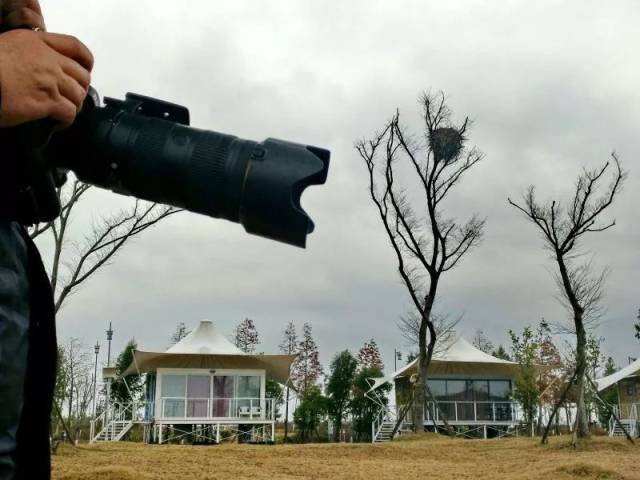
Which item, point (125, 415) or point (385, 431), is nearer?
point (385, 431)

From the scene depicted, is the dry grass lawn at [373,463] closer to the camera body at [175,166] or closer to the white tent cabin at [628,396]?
the camera body at [175,166]

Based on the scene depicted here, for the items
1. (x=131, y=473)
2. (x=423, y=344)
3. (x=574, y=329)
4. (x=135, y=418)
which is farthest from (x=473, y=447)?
(x=135, y=418)

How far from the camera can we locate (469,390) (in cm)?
2956

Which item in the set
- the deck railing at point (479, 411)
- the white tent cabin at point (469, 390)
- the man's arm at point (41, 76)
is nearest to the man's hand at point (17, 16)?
the man's arm at point (41, 76)

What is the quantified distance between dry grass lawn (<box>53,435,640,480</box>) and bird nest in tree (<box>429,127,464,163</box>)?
8.73 m

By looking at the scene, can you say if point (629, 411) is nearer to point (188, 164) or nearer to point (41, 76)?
point (188, 164)

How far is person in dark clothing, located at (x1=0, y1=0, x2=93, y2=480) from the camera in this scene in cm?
107

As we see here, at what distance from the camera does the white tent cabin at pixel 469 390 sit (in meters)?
28.4

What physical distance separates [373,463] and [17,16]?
10.9 metres

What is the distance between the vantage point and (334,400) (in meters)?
30.6

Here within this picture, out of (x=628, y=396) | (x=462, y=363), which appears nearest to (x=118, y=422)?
(x=462, y=363)

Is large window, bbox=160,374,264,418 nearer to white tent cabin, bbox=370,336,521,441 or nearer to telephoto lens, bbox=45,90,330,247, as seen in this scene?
white tent cabin, bbox=370,336,521,441

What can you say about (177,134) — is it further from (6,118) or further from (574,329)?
(574,329)

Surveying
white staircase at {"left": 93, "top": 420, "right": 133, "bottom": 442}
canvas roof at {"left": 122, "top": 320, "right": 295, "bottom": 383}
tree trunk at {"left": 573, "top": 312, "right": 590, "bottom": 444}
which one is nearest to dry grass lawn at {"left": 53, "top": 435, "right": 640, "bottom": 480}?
tree trunk at {"left": 573, "top": 312, "right": 590, "bottom": 444}
